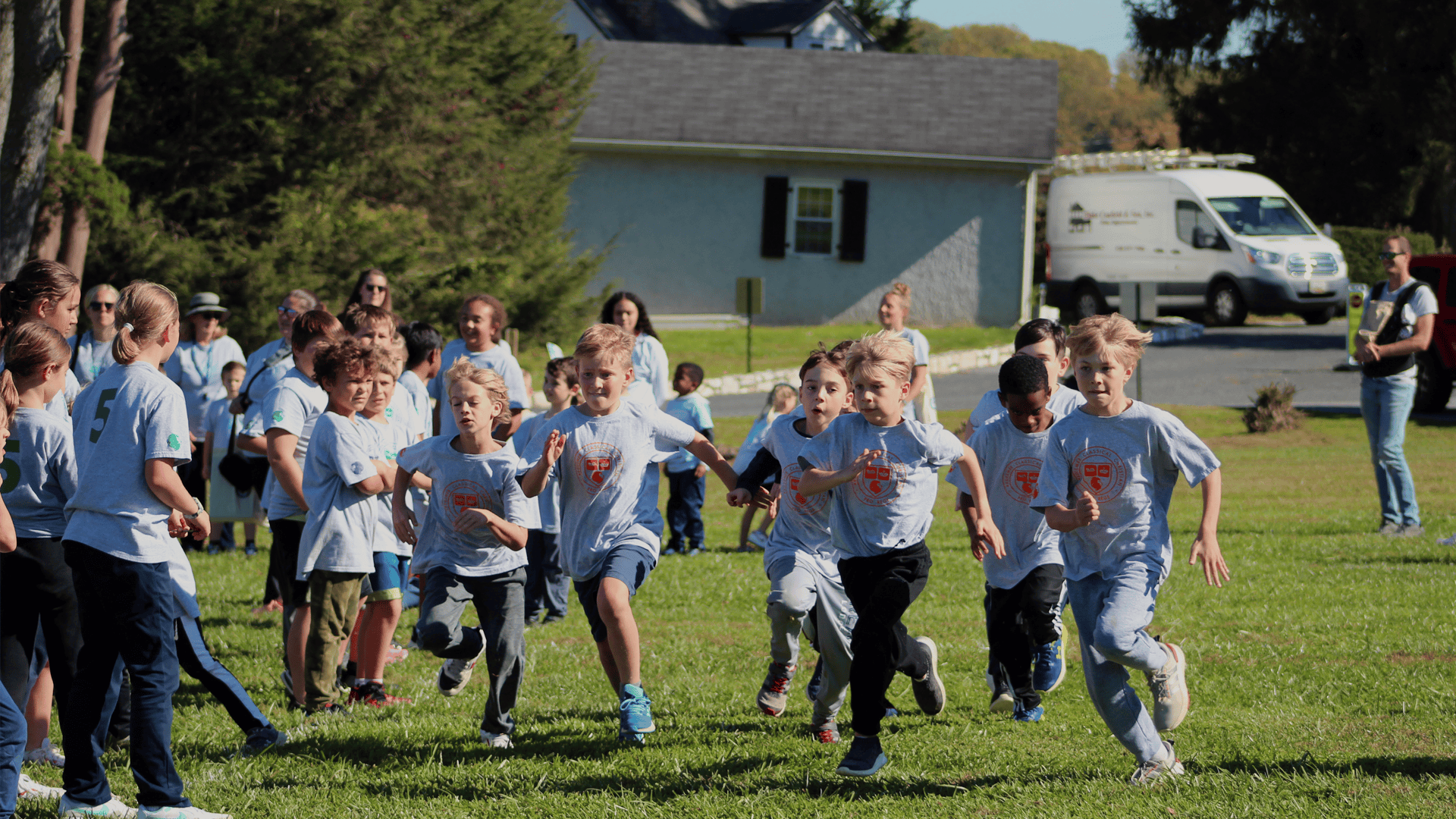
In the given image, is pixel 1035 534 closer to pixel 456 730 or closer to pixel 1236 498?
pixel 456 730

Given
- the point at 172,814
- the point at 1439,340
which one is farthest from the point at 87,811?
the point at 1439,340

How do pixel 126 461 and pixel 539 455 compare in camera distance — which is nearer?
pixel 126 461

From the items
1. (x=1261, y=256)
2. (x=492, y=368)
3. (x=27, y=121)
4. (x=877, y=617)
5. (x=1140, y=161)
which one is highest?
(x=1140, y=161)

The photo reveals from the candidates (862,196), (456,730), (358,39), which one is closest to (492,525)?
(456,730)

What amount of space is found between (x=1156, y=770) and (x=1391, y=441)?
21.6ft

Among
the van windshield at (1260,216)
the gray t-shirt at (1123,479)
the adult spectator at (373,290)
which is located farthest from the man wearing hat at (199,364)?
the van windshield at (1260,216)

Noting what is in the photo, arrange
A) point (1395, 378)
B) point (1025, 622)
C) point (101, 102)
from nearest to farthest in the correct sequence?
1. point (1025, 622)
2. point (1395, 378)
3. point (101, 102)

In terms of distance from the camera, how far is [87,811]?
464cm

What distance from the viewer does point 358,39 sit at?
673 inches

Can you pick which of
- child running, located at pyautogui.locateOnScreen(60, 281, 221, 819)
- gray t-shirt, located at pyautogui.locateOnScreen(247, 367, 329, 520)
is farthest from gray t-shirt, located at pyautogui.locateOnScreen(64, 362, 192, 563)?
gray t-shirt, located at pyautogui.locateOnScreen(247, 367, 329, 520)

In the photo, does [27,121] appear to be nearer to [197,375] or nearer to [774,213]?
[197,375]

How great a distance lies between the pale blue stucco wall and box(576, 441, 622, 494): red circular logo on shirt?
25217 millimetres

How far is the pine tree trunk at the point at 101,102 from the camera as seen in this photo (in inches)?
584

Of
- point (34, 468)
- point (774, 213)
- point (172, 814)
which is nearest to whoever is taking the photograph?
point (172, 814)
